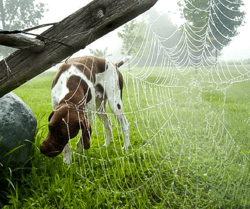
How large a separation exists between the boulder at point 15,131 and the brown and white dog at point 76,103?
456mm

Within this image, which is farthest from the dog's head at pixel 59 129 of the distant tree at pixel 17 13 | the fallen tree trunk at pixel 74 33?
the distant tree at pixel 17 13

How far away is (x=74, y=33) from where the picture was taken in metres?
1.19

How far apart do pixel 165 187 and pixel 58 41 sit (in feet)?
5.70

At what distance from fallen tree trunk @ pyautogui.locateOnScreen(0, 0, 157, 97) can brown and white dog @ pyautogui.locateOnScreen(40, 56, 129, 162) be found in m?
0.20

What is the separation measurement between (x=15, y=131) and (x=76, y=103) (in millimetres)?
1004

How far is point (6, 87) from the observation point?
1399 millimetres

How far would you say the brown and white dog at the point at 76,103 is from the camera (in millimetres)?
1488

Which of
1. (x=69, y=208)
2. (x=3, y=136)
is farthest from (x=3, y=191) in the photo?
(x=69, y=208)

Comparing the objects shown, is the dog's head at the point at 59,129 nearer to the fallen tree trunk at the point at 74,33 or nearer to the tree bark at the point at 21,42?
the fallen tree trunk at the point at 74,33

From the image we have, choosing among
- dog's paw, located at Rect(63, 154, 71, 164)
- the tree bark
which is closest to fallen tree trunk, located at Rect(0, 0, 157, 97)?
the tree bark

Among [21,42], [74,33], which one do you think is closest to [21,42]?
[21,42]

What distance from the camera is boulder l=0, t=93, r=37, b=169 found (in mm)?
2240

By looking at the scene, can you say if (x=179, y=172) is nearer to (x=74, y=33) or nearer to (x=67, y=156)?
(x=67, y=156)

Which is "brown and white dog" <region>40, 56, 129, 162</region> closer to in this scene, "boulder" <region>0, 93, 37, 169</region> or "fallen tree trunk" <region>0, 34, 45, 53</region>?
"fallen tree trunk" <region>0, 34, 45, 53</region>
